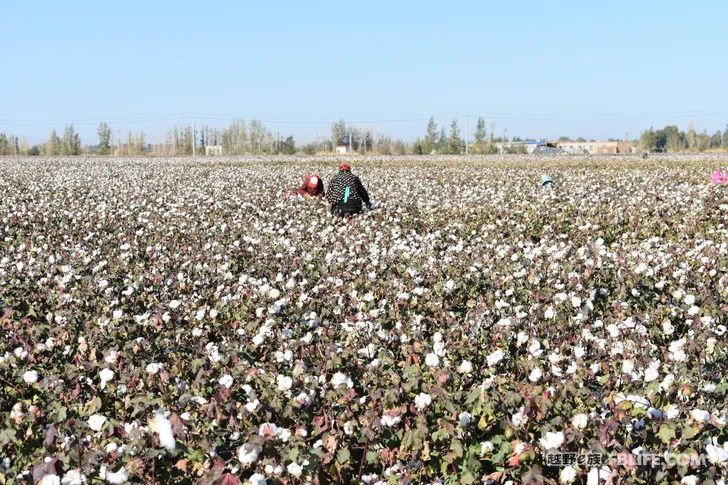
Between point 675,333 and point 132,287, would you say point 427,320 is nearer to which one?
point 675,333

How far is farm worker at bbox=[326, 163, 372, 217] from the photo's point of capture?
13.0 m

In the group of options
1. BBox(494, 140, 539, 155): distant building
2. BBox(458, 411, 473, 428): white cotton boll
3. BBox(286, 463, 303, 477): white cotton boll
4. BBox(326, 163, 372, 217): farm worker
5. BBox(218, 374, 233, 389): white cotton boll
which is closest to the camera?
BBox(286, 463, 303, 477): white cotton boll

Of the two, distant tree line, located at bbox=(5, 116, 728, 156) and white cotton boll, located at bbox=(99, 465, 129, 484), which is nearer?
white cotton boll, located at bbox=(99, 465, 129, 484)

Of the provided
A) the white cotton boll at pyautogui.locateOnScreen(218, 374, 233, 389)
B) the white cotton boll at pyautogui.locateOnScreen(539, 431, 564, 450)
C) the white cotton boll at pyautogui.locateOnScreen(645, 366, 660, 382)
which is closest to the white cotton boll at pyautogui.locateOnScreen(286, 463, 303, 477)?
the white cotton boll at pyautogui.locateOnScreen(539, 431, 564, 450)

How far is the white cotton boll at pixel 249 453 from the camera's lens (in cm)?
303

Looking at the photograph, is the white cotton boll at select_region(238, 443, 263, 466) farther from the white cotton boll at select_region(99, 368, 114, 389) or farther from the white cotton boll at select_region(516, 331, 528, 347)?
the white cotton boll at select_region(516, 331, 528, 347)

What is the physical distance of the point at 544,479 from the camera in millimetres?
3023

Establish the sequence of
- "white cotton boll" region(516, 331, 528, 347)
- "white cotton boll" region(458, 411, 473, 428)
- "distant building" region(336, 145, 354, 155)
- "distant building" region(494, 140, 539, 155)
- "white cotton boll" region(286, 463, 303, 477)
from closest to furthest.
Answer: "white cotton boll" region(286, 463, 303, 477) → "white cotton boll" region(458, 411, 473, 428) → "white cotton boll" region(516, 331, 528, 347) → "distant building" region(494, 140, 539, 155) → "distant building" region(336, 145, 354, 155)

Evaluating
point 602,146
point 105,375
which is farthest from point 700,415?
point 602,146

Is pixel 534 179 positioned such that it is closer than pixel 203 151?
Yes

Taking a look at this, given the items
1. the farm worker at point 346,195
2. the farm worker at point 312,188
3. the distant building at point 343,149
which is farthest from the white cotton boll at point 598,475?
the distant building at point 343,149

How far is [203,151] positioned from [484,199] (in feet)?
249

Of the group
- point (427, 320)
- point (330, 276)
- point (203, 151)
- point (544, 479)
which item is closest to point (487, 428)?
point (544, 479)

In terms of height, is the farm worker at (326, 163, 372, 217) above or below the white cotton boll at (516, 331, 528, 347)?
above
